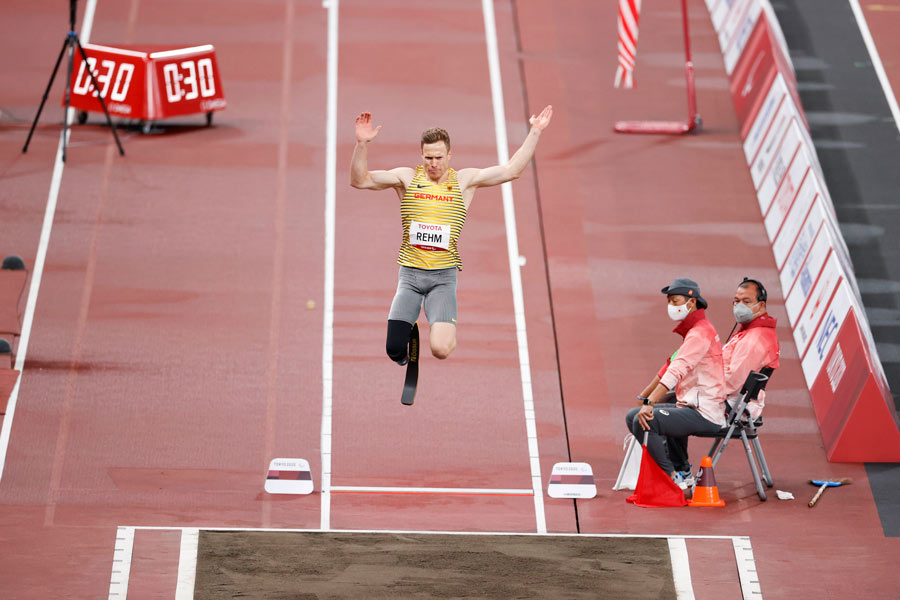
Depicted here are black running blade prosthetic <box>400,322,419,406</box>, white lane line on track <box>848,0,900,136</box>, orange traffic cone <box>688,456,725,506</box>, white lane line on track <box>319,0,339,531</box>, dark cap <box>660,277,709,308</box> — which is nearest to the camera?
black running blade prosthetic <box>400,322,419,406</box>

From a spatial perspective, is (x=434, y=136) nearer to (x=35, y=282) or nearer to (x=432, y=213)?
(x=432, y=213)

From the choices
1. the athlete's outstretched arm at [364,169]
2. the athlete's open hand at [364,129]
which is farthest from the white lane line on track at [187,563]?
the athlete's open hand at [364,129]

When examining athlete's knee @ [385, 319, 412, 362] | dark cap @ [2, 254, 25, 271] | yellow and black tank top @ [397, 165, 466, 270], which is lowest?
athlete's knee @ [385, 319, 412, 362]

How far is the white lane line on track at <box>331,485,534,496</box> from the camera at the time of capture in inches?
464

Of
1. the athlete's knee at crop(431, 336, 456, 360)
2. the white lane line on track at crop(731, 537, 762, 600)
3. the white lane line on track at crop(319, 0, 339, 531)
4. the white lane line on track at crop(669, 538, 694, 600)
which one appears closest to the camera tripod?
the white lane line on track at crop(319, 0, 339, 531)

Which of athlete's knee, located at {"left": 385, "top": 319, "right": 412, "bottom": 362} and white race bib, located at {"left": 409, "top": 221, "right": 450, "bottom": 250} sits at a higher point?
white race bib, located at {"left": 409, "top": 221, "right": 450, "bottom": 250}

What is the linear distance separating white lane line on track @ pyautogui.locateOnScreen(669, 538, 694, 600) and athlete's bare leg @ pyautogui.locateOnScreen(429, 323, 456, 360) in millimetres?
2615

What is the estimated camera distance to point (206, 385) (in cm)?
1305

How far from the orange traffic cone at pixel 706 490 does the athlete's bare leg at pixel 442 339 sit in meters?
Result: 2.89

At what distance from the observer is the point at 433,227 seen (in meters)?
10.1

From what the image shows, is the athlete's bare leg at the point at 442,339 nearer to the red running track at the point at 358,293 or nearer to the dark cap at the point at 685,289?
the red running track at the point at 358,293

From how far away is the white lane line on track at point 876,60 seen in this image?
17531mm

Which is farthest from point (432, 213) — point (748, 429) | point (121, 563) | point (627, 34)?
point (627, 34)

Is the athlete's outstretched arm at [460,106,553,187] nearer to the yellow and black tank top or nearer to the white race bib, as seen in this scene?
the yellow and black tank top
